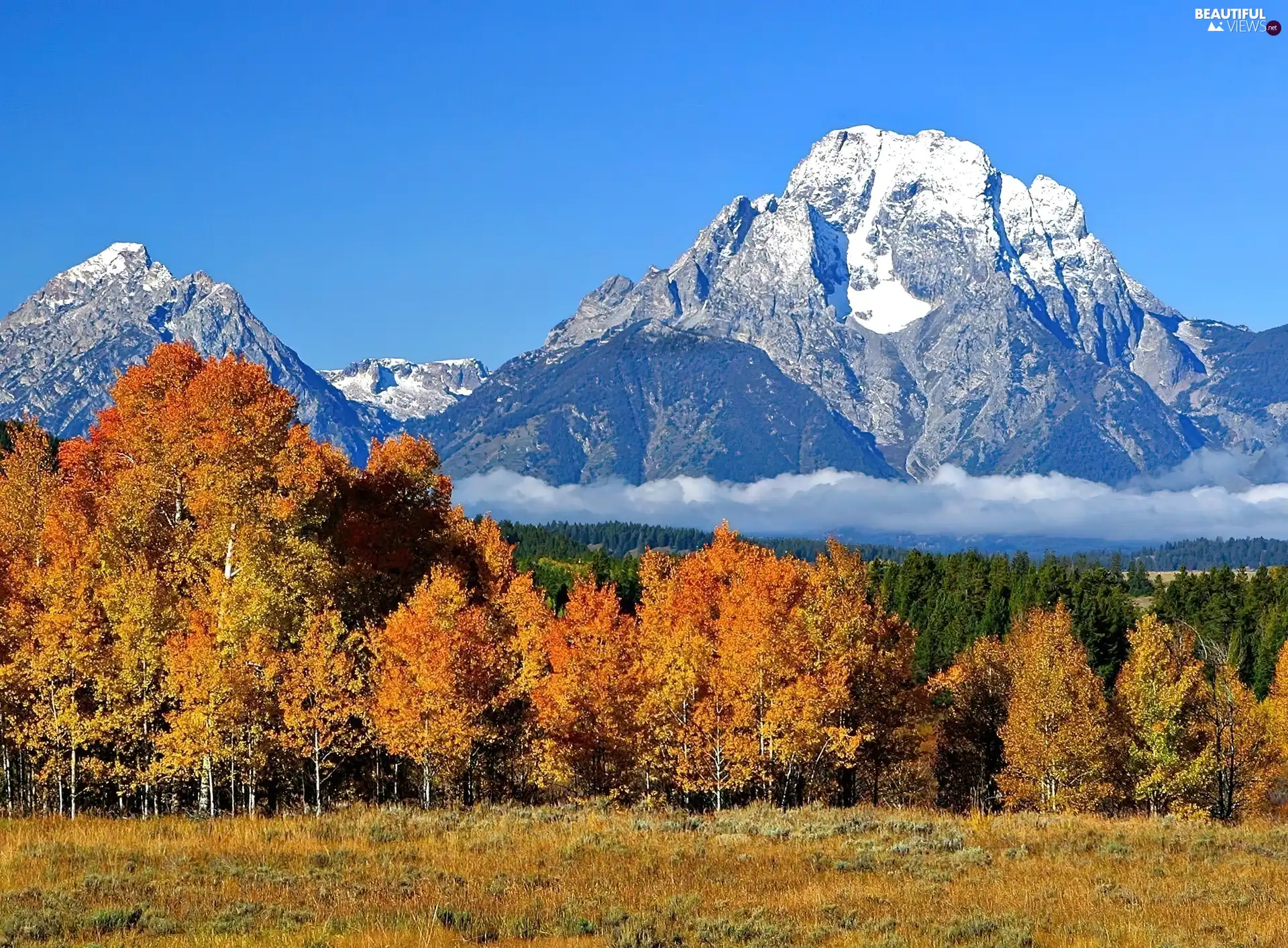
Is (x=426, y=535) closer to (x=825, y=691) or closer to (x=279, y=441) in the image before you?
(x=279, y=441)

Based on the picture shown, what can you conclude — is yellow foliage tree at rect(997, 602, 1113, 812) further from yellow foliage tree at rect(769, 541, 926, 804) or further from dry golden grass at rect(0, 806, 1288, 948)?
dry golden grass at rect(0, 806, 1288, 948)

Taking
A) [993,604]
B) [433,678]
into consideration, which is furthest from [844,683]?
[993,604]

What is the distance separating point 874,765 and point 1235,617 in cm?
10457

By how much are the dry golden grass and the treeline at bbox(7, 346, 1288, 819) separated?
23.9ft

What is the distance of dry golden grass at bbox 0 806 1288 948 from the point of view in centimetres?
2362

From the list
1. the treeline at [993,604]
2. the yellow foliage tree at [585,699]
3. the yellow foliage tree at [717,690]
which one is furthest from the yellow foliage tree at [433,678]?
the treeline at [993,604]

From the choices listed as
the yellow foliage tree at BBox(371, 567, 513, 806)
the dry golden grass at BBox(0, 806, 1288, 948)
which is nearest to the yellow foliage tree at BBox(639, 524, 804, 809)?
the yellow foliage tree at BBox(371, 567, 513, 806)

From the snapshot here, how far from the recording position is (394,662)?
168ft

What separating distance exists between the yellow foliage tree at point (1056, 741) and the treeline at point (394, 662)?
0.20 metres

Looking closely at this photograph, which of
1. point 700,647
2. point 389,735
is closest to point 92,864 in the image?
point 389,735

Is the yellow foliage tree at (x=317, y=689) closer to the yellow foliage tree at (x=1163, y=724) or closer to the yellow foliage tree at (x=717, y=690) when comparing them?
the yellow foliage tree at (x=717, y=690)

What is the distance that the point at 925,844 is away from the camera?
37.5 m

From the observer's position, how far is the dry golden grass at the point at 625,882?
23625mm

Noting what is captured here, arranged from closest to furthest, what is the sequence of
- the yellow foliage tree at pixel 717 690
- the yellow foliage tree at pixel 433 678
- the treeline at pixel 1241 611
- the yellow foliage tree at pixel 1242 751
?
the yellow foliage tree at pixel 433 678 < the yellow foliage tree at pixel 717 690 < the yellow foliage tree at pixel 1242 751 < the treeline at pixel 1241 611
